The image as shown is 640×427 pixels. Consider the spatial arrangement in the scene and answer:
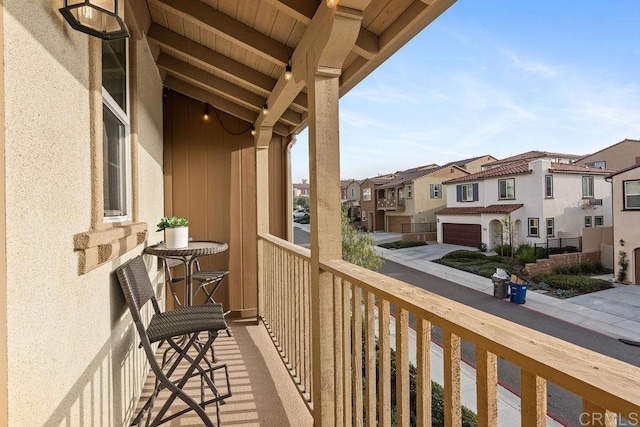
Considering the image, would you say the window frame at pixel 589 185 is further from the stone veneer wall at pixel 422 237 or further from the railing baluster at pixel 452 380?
the railing baluster at pixel 452 380

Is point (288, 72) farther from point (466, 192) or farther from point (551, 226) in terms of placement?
point (466, 192)

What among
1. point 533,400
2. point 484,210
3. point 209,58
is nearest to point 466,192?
point 484,210

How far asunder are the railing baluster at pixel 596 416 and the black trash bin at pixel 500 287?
27.8ft

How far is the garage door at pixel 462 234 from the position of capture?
56.0 ft

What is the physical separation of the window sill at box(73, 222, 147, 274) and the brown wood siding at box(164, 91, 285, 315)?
202cm

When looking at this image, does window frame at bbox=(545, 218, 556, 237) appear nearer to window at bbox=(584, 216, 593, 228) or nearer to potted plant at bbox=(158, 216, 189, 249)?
window at bbox=(584, 216, 593, 228)

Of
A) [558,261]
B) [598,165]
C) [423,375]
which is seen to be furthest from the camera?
Result: [598,165]

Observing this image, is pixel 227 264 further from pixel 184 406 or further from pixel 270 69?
pixel 270 69

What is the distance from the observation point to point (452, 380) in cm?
89

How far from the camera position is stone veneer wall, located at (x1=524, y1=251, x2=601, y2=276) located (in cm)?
1057

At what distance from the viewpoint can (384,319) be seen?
124cm

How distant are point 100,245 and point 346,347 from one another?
118cm

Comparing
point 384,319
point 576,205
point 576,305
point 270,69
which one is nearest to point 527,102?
point 576,205

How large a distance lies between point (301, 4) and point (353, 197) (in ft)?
105
